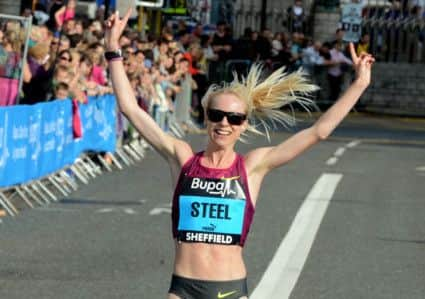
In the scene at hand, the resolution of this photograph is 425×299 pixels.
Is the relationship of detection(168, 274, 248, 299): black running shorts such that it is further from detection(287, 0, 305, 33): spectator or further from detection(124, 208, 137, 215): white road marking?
detection(287, 0, 305, 33): spectator

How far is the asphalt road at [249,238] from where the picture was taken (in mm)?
12602

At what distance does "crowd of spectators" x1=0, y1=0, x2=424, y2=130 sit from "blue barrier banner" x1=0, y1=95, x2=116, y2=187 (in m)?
0.36

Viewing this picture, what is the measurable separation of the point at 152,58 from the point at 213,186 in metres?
21.4

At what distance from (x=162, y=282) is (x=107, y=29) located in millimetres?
5138

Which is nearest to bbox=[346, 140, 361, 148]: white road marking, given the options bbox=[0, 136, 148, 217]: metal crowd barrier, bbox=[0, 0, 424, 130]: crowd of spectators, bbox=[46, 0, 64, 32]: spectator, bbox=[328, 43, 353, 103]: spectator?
bbox=[0, 0, 424, 130]: crowd of spectators

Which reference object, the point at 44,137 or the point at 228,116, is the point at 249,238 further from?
the point at 228,116

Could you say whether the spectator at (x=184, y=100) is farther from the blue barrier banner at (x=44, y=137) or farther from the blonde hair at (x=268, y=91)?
the blonde hair at (x=268, y=91)

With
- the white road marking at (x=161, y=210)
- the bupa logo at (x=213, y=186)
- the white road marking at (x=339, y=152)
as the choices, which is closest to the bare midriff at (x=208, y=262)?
the bupa logo at (x=213, y=186)

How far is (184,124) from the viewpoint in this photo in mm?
32531

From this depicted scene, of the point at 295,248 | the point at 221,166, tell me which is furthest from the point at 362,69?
the point at 295,248

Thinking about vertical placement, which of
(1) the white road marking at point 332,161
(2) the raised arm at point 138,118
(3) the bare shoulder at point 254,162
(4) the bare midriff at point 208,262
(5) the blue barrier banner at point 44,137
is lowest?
(1) the white road marking at point 332,161

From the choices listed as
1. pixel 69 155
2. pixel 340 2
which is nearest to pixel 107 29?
pixel 69 155

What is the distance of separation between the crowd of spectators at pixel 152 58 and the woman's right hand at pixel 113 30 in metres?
11.8

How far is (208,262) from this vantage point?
7688mm
